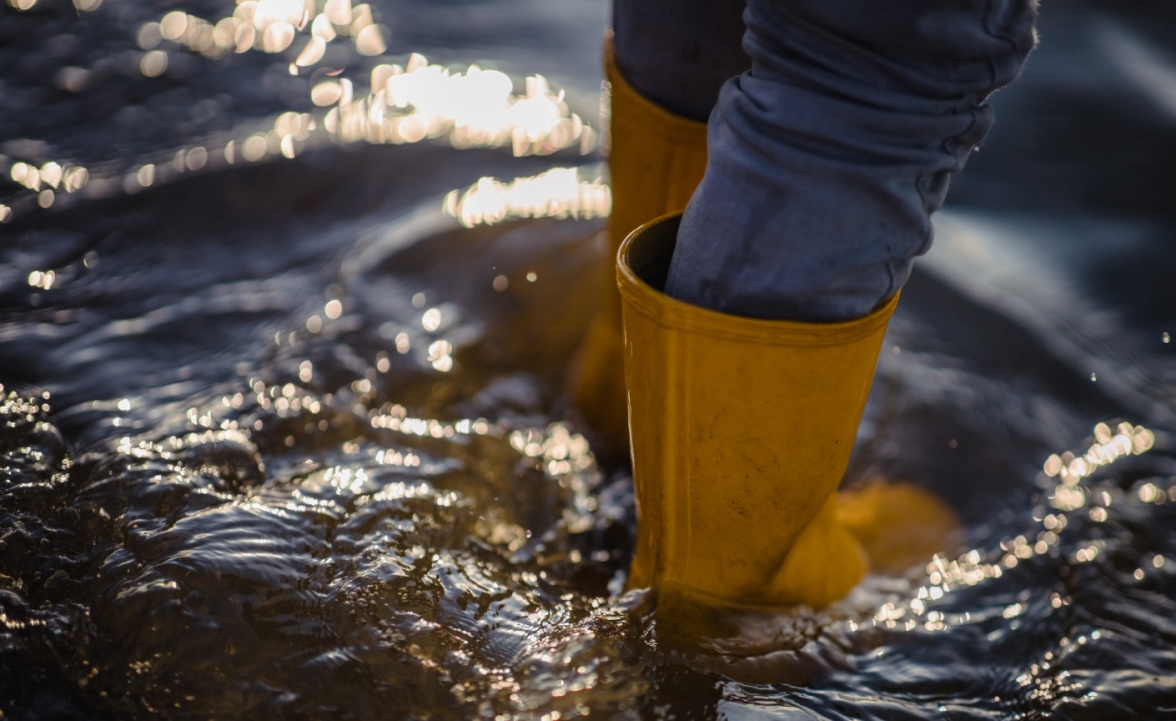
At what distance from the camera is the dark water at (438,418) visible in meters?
0.91

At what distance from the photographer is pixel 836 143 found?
743 mm

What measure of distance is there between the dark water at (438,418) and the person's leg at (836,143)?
42 cm

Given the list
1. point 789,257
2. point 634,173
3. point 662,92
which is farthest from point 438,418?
point 789,257

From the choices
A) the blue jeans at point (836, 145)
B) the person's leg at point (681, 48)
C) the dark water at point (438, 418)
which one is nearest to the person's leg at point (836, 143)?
the blue jeans at point (836, 145)

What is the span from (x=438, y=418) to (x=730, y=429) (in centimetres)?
60

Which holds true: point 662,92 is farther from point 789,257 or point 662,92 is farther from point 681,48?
point 789,257

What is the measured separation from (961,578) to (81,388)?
4.13 ft

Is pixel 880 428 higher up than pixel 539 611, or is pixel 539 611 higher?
pixel 539 611

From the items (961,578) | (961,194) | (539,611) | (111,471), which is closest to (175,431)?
(111,471)

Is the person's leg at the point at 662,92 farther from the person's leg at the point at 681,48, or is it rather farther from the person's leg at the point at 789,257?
the person's leg at the point at 789,257

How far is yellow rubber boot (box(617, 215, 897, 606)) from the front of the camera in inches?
32.3

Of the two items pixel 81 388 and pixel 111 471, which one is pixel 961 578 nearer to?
pixel 111 471

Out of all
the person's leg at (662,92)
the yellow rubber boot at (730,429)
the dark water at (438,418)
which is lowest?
the dark water at (438,418)

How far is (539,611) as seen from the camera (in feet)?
3.24
